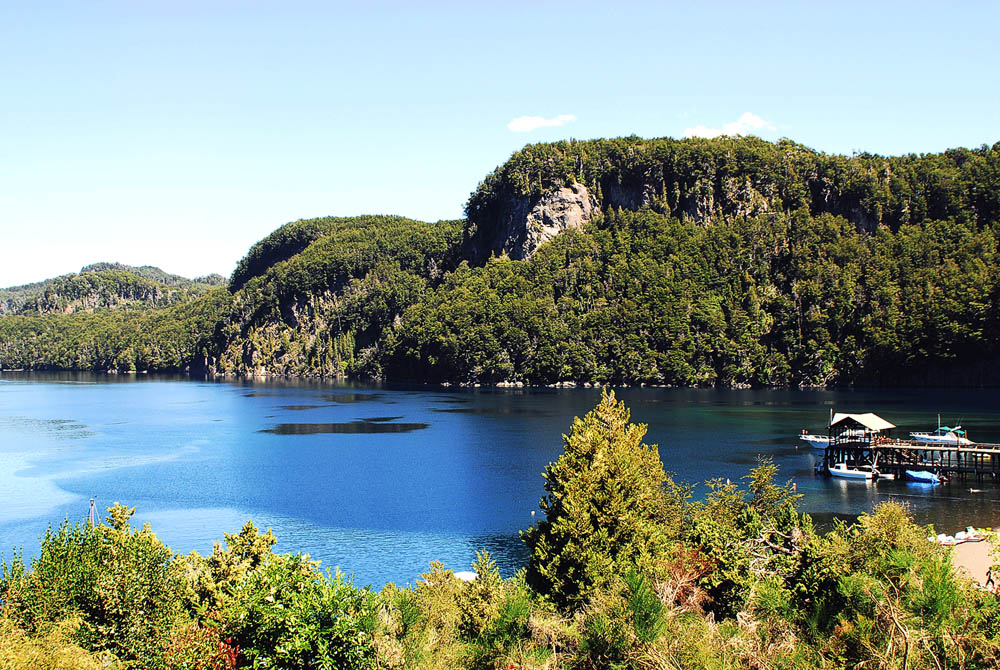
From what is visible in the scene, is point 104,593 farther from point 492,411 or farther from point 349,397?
point 349,397

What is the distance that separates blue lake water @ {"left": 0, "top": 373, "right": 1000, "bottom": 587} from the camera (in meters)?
54.2

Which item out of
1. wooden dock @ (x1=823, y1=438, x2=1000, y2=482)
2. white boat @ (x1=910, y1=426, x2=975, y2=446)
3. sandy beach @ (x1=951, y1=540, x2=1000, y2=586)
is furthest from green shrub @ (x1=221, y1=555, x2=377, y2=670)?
white boat @ (x1=910, y1=426, x2=975, y2=446)

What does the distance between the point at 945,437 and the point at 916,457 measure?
758 centimetres

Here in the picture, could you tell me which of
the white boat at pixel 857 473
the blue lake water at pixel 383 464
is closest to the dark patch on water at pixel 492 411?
the blue lake water at pixel 383 464

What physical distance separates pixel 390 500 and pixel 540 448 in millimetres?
24588

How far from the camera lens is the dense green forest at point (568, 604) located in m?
19.7

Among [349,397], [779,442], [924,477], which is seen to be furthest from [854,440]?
[349,397]

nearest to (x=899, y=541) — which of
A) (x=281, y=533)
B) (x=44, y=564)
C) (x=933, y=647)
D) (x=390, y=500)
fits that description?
(x=933, y=647)

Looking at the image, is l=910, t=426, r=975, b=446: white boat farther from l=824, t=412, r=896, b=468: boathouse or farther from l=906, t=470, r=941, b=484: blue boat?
l=906, t=470, r=941, b=484: blue boat

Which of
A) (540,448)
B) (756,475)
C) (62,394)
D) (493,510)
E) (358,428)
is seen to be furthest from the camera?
(62,394)

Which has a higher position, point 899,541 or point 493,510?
point 899,541

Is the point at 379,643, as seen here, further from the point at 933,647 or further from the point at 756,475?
the point at 756,475

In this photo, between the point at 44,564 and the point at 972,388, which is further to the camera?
the point at 972,388

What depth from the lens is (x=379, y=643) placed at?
66.8ft
